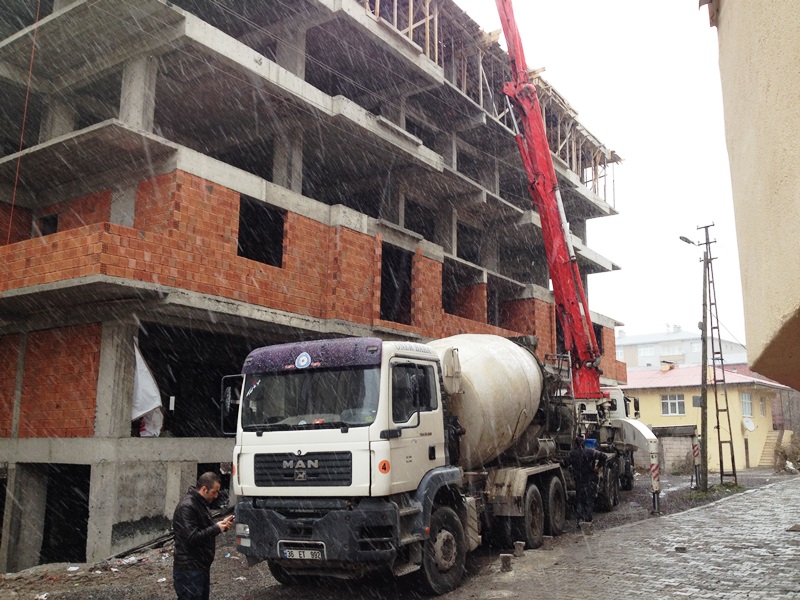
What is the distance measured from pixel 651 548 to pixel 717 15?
9.26 meters

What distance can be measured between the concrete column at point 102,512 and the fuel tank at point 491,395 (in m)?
6.85

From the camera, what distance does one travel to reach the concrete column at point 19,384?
1540cm

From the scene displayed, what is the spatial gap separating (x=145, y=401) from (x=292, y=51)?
10.4 meters

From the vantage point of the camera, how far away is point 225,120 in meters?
19.4

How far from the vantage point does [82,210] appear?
640 inches

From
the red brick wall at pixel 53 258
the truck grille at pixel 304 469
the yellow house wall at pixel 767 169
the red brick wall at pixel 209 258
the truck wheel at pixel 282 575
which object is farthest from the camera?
the red brick wall at pixel 209 258

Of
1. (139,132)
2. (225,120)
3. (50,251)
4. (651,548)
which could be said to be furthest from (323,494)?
(225,120)

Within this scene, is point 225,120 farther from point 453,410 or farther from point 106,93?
point 453,410

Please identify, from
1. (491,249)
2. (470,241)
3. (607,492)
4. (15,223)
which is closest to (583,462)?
(607,492)

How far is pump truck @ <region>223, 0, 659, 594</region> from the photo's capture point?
8.03 m

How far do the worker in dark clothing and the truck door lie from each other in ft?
18.9

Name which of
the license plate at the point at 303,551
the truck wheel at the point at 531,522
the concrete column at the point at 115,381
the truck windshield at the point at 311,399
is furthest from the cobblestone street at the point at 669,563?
the concrete column at the point at 115,381

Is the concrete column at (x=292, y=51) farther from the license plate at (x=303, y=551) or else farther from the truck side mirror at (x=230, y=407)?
the license plate at (x=303, y=551)

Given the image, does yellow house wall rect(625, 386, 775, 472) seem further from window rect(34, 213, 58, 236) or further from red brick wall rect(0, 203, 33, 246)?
red brick wall rect(0, 203, 33, 246)
